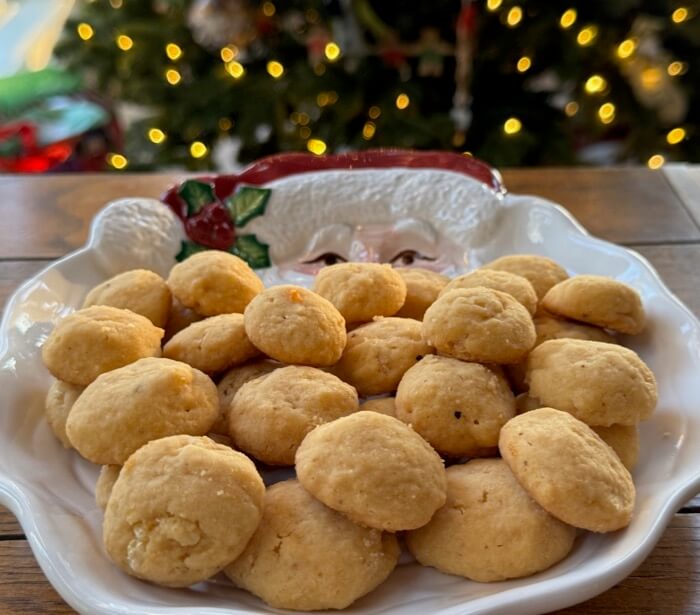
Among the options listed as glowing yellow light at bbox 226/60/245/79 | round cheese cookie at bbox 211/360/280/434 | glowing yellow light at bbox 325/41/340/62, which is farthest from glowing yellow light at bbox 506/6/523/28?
round cheese cookie at bbox 211/360/280/434

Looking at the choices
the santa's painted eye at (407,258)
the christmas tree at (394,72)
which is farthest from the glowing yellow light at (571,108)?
the santa's painted eye at (407,258)

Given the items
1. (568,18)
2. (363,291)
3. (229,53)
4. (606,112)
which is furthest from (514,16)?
(363,291)

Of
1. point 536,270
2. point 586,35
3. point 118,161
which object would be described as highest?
point 586,35

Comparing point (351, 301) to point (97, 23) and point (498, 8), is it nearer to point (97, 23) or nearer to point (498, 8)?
point (498, 8)

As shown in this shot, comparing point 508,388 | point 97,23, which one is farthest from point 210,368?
point 97,23

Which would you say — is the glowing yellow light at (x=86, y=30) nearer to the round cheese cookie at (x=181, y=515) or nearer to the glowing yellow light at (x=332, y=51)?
the glowing yellow light at (x=332, y=51)

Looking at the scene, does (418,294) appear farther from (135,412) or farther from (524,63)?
(524,63)

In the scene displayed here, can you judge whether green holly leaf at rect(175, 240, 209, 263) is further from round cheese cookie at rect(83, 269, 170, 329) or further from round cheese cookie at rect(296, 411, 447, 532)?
round cheese cookie at rect(296, 411, 447, 532)
